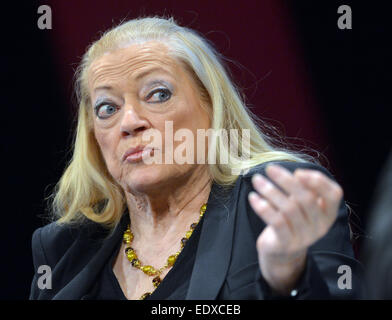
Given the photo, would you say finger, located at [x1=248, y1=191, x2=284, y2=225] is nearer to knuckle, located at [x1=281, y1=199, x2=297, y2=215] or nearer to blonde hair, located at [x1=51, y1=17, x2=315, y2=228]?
knuckle, located at [x1=281, y1=199, x2=297, y2=215]

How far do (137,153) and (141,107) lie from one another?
0.49 feet

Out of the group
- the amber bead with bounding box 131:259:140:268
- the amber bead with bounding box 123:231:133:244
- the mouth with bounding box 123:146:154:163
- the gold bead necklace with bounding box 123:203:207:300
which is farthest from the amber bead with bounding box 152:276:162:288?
the mouth with bounding box 123:146:154:163

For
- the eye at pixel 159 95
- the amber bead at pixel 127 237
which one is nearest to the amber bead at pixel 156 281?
the amber bead at pixel 127 237

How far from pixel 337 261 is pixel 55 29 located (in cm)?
153

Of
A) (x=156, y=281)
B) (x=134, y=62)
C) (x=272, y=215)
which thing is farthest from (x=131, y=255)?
(x=272, y=215)

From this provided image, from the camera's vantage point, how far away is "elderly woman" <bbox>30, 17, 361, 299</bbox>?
1540 millimetres

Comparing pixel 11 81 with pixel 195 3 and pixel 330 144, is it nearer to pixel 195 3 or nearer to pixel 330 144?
pixel 195 3

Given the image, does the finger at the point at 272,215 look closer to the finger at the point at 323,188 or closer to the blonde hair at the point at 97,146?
the finger at the point at 323,188

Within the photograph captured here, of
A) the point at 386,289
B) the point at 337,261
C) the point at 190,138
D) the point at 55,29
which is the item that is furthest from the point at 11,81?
the point at 386,289

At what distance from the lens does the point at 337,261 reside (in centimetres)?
143

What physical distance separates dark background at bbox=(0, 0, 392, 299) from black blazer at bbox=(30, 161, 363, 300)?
491mm

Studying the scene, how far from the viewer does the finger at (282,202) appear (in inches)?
43.2

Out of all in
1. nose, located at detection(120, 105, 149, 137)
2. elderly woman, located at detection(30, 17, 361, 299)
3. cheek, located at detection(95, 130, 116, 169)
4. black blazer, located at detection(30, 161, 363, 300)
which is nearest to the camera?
black blazer, located at detection(30, 161, 363, 300)

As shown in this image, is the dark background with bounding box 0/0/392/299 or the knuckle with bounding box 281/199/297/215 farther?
the dark background with bounding box 0/0/392/299
